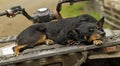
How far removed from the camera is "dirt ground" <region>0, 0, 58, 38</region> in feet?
43.5

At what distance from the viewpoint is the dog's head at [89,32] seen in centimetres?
655

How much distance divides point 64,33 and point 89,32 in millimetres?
614

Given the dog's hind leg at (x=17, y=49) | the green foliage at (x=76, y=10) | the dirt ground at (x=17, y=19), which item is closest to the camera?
the dog's hind leg at (x=17, y=49)

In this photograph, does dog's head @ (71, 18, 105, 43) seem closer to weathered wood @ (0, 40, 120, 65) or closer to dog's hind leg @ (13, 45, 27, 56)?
weathered wood @ (0, 40, 120, 65)

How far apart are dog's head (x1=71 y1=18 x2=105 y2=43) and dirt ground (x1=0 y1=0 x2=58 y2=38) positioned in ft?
20.5

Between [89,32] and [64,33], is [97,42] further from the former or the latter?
[64,33]

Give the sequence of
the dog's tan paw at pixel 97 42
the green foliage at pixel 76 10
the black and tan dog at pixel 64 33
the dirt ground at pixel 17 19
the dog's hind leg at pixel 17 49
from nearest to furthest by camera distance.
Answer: the dog's tan paw at pixel 97 42, the black and tan dog at pixel 64 33, the dog's hind leg at pixel 17 49, the green foliage at pixel 76 10, the dirt ground at pixel 17 19

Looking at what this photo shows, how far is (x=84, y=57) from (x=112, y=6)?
4640mm

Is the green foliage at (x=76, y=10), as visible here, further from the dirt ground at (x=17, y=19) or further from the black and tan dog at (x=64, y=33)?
the black and tan dog at (x=64, y=33)

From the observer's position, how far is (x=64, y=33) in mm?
6980

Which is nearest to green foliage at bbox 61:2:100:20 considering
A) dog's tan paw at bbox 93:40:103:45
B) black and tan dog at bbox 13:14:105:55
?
black and tan dog at bbox 13:14:105:55

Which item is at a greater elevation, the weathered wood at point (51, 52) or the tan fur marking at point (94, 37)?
the tan fur marking at point (94, 37)

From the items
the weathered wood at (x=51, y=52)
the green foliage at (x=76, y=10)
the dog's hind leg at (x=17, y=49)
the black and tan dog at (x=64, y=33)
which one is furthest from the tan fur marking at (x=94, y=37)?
the green foliage at (x=76, y=10)

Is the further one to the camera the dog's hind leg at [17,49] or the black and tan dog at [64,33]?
the dog's hind leg at [17,49]
